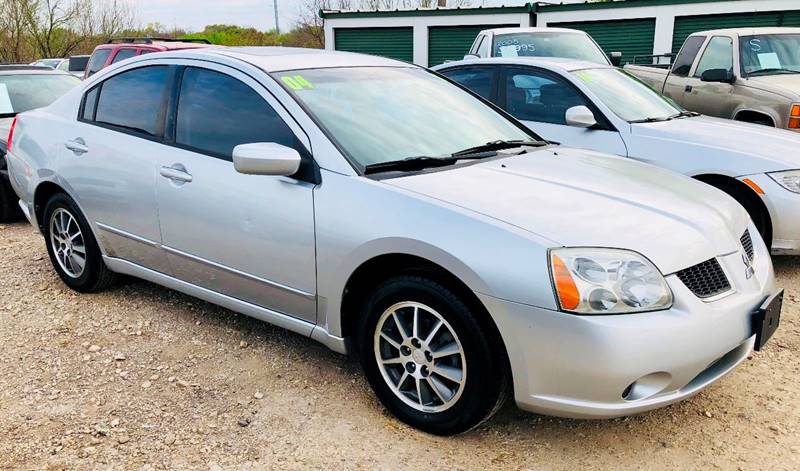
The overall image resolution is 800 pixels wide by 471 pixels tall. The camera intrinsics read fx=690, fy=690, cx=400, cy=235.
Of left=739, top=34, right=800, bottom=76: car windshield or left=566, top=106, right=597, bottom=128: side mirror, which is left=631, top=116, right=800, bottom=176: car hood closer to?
left=566, top=106, right=597, bottom=128: side mirror

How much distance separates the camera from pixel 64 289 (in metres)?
4.85

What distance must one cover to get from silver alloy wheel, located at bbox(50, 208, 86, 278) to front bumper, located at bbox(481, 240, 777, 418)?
314 centimetres

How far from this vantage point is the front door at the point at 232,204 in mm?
3256

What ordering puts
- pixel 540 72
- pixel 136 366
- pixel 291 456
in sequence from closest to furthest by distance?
pixel 291 456, pixel 136 366, pixel 540 72

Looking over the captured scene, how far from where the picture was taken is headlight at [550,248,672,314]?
8.27 feet

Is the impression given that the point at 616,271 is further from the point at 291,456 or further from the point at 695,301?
the point at 291,456

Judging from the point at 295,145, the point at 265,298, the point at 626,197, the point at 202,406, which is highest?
the point at 295,145

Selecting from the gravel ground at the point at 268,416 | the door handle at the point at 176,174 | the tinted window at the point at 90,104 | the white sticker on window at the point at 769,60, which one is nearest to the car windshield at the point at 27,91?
the tinted window at the point at 90,104

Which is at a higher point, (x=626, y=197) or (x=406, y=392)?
(x=626, y=197)

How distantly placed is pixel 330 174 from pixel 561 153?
1405 millimetres

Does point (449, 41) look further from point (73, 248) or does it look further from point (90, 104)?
point (73, 248)

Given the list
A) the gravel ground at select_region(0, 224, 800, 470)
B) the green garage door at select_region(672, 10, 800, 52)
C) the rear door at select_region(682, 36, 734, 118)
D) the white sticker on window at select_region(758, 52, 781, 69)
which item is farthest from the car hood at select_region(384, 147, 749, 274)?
the green garage door at select_region(672, 10, 800, 52)

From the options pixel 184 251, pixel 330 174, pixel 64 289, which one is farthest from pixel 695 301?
pixel 64 289

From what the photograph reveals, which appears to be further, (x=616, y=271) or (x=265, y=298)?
(x=265, y=298)
